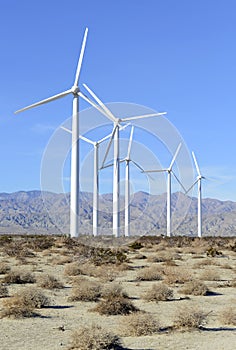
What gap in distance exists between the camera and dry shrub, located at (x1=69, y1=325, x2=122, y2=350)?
489 inches

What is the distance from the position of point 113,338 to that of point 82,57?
48.9 m

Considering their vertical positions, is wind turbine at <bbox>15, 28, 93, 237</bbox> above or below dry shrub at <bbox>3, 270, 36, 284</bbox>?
above

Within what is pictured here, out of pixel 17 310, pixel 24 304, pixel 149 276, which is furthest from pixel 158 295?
pixel 149 276

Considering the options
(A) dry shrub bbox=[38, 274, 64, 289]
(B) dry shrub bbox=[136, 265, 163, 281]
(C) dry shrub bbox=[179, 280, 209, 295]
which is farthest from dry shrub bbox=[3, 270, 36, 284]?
(C) dry shrub bbox=[179, 280, 209, 295]

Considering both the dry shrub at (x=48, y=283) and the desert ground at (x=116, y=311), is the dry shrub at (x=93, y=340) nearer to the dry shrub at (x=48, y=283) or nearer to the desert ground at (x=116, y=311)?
the desert ground at (x=116, y=311)

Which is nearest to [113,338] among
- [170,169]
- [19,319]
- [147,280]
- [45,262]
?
[19,319]

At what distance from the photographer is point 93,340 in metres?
12.5

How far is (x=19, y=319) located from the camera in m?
16.4

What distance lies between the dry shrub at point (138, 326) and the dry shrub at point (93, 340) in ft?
4.81

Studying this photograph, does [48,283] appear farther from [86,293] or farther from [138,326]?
[138,326]

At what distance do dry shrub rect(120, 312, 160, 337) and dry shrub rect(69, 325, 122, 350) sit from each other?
1.47m

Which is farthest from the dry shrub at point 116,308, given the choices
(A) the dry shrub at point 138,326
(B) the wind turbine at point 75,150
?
(B) the wind turbine at point 75,150

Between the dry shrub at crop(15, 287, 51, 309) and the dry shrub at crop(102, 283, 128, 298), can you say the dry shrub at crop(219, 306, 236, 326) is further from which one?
the dry shrub at crop(15, 287, 51, 309)

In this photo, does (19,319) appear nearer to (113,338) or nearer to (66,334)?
(66,334)
